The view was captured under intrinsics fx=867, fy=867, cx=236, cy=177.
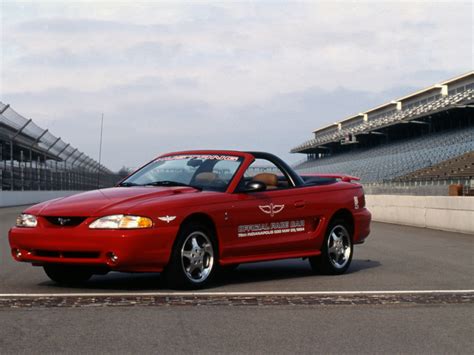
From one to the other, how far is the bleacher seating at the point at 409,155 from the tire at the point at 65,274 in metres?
35.7

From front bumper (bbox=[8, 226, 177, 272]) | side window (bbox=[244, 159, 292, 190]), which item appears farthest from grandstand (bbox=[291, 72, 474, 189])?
front bumper (bbox=[8, 226, 177, 272])

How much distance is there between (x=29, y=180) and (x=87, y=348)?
127ft

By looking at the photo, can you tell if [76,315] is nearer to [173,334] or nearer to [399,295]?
[173,334]

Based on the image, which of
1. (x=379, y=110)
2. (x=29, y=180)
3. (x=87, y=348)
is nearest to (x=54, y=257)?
(x=87, y=348)

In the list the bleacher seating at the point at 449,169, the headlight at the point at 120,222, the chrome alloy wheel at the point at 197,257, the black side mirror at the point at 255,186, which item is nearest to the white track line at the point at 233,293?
the chrome alloy wheel at the point at 197,257

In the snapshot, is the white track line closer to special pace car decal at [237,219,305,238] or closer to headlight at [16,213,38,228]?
headlight at [16,213,38,228]

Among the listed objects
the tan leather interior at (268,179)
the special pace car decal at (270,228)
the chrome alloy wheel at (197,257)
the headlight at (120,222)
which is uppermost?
the tan leather interior at (268,179)

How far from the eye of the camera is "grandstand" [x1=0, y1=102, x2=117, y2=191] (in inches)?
1352

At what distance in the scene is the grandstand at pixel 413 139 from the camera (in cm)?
4591

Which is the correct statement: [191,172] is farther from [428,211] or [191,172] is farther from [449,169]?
[449,169]

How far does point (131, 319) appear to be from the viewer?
645 cm

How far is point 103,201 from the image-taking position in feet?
26.6

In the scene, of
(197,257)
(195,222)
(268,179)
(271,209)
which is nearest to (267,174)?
(268,179)

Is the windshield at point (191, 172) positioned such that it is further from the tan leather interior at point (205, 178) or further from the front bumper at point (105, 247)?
the front bumper at point (105, 247)
